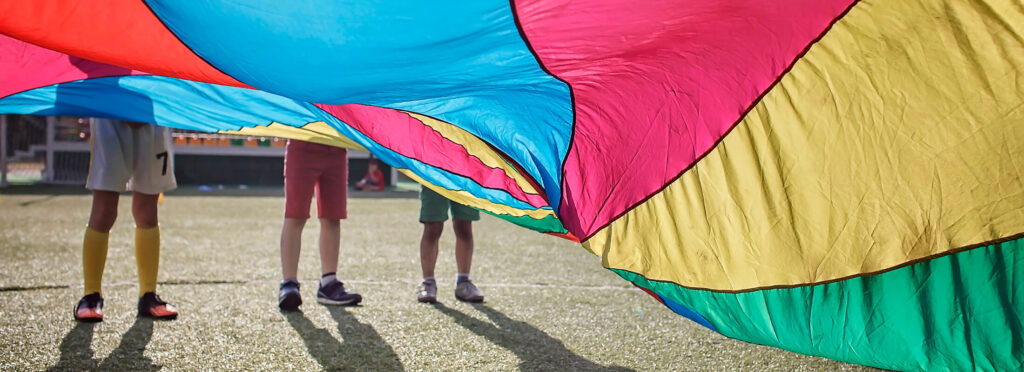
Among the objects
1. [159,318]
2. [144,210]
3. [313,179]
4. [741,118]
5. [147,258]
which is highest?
[741,118]

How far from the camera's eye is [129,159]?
10.4 ft

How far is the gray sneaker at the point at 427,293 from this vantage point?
3549 millimetres

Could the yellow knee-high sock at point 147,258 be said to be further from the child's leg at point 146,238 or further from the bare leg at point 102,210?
the bare leg at point 102,210

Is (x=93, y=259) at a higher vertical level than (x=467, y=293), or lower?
higher

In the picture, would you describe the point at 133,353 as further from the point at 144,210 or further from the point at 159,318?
the point at 144,210

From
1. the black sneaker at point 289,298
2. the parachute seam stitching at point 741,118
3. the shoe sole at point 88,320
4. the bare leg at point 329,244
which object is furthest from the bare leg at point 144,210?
the parachute seam stitching at point 741,118

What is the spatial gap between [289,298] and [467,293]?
30.4 inches

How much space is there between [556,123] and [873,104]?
2.56 ft

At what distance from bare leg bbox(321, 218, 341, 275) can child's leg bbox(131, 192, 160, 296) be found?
0.67m

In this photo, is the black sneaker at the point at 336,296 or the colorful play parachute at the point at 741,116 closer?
the colorful play parachute at the point at 741,116

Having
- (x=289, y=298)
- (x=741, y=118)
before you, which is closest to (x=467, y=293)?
(x=289, y=298)

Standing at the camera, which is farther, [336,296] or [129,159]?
[336,296]

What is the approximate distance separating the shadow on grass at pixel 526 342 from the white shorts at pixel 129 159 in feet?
4.16

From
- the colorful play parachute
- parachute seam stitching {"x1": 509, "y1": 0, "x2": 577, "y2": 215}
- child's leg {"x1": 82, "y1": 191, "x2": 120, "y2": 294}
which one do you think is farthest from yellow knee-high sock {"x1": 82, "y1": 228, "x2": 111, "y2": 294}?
parachute seam stitching {"x1": 509, "y1": 0, "x2": 577, "y2": 215}
